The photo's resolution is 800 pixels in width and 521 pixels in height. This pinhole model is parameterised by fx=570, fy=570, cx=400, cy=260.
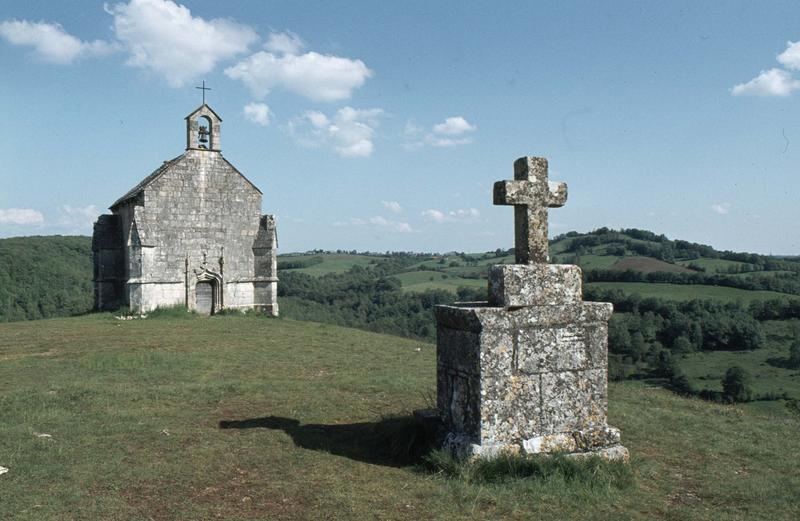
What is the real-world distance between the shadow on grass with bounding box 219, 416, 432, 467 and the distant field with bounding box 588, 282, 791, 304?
2096 inches

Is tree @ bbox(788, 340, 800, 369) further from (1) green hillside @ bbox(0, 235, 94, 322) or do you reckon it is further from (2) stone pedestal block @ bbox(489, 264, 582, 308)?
(1) green hillside @ bbox(0, 235, 94, 322)

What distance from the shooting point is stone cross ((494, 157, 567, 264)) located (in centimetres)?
681

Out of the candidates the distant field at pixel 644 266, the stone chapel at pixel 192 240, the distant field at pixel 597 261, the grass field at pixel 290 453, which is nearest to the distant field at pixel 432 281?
the distant field at pixel 597 261

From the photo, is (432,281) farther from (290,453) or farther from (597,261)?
(290,453)

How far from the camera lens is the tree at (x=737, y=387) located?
106 feet

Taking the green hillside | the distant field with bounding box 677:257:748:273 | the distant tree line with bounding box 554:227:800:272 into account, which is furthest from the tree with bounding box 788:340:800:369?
the green hillside

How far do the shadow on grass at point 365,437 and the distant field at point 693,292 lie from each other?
53226 millimetres

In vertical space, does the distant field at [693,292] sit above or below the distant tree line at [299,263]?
below

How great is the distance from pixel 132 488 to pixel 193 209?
21.3m

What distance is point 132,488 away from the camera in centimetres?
562

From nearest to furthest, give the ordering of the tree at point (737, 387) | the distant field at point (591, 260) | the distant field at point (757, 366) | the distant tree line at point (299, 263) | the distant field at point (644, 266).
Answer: the tree at point (737, 387) → the distant field at point (757, 366) → the distant field at point (644, 266) → the distant field at point (591, 260) → the distant tree line at point (299, 263)

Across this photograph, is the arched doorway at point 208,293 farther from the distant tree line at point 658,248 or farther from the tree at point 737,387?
the distant tree line at point 658,248

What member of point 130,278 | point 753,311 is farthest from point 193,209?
point 753,311

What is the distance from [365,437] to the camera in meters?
7.51
